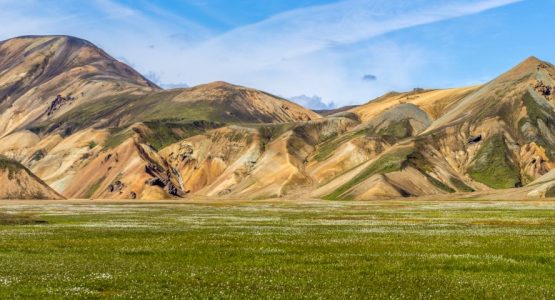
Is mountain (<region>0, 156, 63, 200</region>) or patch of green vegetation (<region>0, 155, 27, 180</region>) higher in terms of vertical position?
patch of green vegetation (<region>0, 155, 27, 180</region>)

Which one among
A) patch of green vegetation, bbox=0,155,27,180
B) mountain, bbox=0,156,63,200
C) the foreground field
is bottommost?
mountain, bbox=0,156,63,200

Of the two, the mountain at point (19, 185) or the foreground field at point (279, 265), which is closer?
the foreground field at point (279, 265)

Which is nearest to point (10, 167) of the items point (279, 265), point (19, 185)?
point (19, 185)

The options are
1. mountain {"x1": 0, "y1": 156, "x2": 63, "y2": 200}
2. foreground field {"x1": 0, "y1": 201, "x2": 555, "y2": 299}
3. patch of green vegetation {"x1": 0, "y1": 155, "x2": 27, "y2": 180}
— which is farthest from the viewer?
patch of green vegetation {"x1": 0, "y1": 155, "x2": 27, "y2": 180}

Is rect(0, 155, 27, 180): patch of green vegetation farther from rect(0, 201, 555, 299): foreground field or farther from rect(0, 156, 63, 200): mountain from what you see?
rect(0, 201, 555, 299): foreground field

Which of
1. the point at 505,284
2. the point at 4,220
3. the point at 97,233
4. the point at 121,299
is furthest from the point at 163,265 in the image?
the point at 4,220

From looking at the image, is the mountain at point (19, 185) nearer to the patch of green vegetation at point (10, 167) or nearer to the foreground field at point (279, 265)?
the patch of green vegetation at point (10, 167)

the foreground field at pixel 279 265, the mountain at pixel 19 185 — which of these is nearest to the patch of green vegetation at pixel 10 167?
the mountain at pixel 19 185

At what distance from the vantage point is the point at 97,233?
1825 inches

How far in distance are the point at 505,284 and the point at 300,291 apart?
818cm

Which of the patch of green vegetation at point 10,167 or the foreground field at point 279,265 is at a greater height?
the foreground field at point 279,265

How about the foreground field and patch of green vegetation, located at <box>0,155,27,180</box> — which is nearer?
the foreground field

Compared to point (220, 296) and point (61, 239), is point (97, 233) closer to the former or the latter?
point (61, 239)

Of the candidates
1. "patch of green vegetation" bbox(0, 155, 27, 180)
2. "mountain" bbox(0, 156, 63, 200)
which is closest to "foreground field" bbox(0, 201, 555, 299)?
"mountain" bbox(0, 156, 63, 200)
